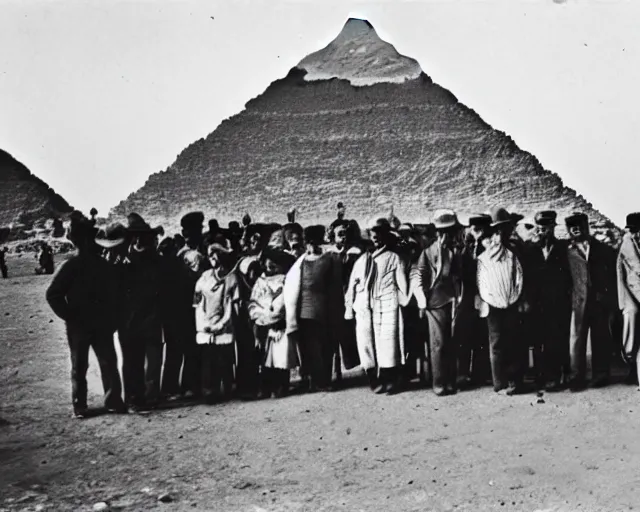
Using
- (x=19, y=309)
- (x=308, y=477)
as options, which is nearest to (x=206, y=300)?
(x=308, y=477)

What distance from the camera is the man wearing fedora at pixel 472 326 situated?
5.27 meters

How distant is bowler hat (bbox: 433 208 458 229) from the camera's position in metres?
5.15

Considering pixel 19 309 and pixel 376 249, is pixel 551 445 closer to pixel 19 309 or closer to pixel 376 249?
pixel 376 249

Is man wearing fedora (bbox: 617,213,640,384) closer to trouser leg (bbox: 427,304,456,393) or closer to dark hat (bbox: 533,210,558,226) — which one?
dark hat (bbox: 533,210,558,226)

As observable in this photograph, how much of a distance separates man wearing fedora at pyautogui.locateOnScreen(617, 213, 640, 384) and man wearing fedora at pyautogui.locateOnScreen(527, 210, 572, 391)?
1.09 feet

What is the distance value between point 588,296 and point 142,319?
2.89 m

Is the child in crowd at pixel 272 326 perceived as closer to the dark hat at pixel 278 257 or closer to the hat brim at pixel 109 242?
the dark hat at pixel 278 257

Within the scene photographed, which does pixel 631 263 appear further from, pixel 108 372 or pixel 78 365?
pixel 78 365

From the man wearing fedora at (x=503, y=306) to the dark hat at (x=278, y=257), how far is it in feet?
4.18

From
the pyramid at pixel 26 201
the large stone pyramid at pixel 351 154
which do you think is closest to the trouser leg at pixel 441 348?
the pyramid at pixel 26 201

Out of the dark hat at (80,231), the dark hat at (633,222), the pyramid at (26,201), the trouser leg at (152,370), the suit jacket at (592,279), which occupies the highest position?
the pyramid at (26,201)

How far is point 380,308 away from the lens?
530cm

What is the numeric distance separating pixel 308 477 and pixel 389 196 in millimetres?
75031

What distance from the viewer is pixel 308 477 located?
13.3 feet
